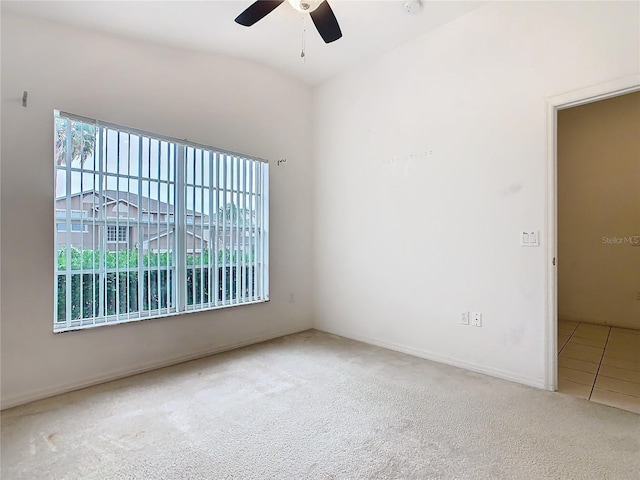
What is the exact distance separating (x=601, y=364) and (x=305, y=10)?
151 inches

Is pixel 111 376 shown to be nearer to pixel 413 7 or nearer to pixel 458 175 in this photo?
pixel 458 175

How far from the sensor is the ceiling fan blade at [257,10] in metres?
2.08

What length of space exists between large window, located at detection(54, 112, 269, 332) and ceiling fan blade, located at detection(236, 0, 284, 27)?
4.20 feet

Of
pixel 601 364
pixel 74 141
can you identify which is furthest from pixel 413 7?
pixel 601 364

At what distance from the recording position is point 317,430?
6.27 ft

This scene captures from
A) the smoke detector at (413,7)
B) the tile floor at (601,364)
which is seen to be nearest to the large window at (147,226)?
the smoke detector at (413,7)

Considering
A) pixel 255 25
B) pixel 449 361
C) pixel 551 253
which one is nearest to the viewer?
pixel 551 253

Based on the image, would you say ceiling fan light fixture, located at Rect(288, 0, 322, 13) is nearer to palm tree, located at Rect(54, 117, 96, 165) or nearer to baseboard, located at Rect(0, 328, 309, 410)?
palm tree, located at Rect(54, 117, 96, 165)

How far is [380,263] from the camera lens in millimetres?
3508

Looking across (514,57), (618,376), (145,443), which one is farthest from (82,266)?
(618,376)

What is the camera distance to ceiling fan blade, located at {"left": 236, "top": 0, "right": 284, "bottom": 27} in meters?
2.08

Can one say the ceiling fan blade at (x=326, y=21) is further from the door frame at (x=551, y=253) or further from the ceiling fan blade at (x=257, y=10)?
the door frame at (x=551, y=253)

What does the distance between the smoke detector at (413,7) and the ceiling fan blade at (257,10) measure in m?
1.16

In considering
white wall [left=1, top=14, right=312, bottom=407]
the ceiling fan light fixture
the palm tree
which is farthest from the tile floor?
the palm tree
